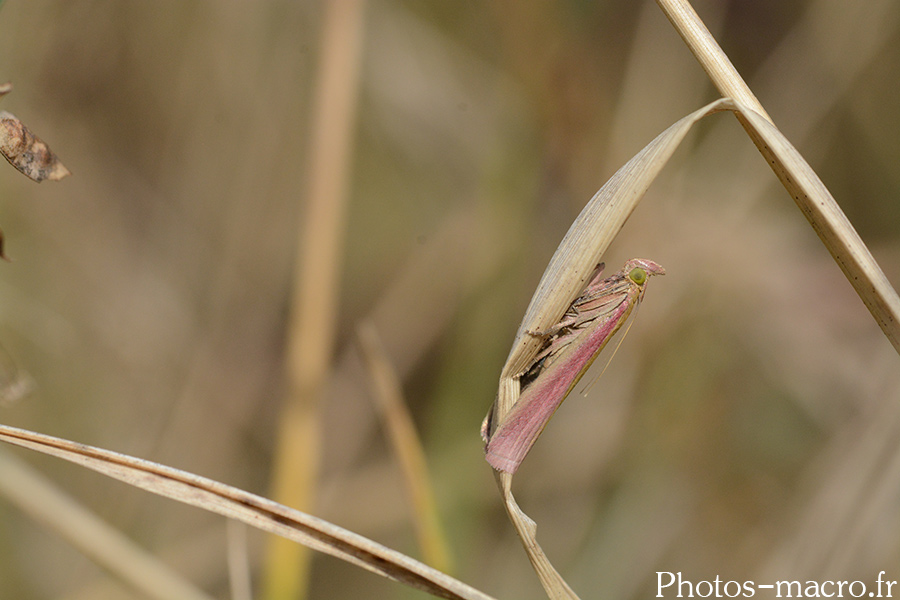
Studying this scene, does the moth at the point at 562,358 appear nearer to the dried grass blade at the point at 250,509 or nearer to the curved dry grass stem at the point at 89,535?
the dried grass blade at the point at 250,509

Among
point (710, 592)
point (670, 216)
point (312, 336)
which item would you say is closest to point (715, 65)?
point (312, 336)

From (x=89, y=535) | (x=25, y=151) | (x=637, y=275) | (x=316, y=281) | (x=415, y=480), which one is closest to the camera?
(x=25, y=151)

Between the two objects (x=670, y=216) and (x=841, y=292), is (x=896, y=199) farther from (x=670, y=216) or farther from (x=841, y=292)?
(x=670, y=216)

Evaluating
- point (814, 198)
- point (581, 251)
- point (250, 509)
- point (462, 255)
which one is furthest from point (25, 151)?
point (462, 255)

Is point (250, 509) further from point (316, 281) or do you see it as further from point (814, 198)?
point (316, 281)

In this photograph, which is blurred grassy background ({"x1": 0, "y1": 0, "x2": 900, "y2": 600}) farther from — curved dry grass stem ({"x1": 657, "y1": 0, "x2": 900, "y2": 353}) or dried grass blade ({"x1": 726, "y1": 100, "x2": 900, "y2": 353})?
dried grass blade ({"x1": 726, "y1": 100, "x2": 900, "y2": 353})

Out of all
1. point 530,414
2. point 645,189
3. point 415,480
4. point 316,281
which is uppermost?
point 645,189

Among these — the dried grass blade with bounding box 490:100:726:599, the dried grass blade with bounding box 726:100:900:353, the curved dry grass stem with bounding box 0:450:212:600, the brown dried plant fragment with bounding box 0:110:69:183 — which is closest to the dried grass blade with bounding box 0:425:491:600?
the dried grass blade with bounding box 490:100:726:599
